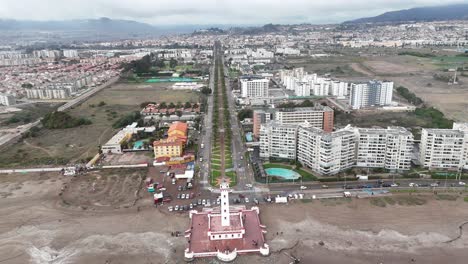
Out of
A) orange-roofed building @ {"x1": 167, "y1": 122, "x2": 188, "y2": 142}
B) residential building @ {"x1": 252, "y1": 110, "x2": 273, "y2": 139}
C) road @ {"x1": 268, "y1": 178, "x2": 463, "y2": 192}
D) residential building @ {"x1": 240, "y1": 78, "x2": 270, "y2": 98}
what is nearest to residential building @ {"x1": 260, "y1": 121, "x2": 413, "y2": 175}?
road @ {"x1": 268, "y1": 178, "x2": 463, "y2": 192}

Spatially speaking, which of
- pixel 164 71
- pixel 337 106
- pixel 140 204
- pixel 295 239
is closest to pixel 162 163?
pixel 140 204

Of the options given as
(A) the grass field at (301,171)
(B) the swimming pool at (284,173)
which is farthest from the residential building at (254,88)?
(B) the swimming pool at (284,173)

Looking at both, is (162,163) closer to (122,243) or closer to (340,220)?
(122,243)

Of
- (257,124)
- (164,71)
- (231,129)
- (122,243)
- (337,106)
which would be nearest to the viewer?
(122,243)

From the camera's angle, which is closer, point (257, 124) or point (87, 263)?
point (87, 263)

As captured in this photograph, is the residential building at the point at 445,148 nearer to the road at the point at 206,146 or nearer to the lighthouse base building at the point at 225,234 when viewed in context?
the lighthouse base building at the point at 225,234
